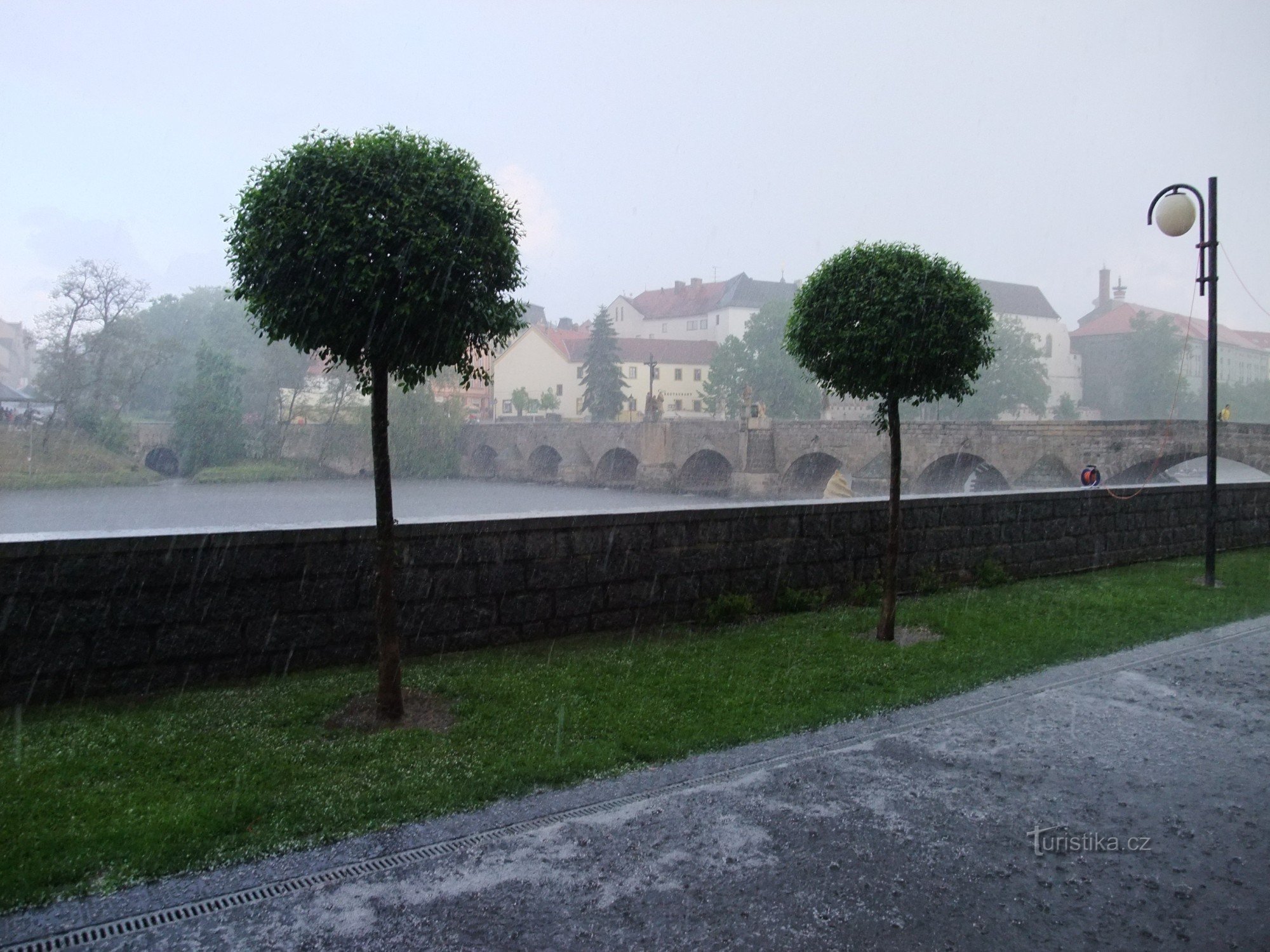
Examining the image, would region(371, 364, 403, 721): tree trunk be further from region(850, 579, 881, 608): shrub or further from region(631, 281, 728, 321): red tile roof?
region(631, 281, 728, 321): red tile roof

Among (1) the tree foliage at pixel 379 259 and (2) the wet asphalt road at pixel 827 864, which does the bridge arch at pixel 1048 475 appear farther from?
(1) the tree foliage at pixel 379 259

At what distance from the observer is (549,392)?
86312 mm

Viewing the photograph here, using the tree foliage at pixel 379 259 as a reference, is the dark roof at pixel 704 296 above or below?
above

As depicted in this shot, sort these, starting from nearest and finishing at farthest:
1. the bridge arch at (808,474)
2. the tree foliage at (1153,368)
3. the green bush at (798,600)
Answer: the green bush at (798,600) → the bridge arch at (808,474) → the tree foliage at (1153,368)

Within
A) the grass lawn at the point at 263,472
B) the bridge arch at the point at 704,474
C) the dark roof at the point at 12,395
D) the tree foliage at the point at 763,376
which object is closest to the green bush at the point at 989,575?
the dark roof at the point at 12,395

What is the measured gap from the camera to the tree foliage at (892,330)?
7363 mm

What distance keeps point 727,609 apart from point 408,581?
2.80m

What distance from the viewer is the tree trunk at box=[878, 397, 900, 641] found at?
7.50 m

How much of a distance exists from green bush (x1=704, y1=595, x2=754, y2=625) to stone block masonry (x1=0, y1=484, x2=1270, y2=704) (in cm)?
11

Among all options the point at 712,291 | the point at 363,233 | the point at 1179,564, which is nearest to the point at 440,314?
the point at 363,233

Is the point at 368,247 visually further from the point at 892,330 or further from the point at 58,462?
the point at 58,462

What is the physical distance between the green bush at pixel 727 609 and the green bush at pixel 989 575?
136 inches

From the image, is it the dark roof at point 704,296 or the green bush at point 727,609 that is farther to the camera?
the dark roof at point 704,296

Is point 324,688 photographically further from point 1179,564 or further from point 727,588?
point 1179,564
